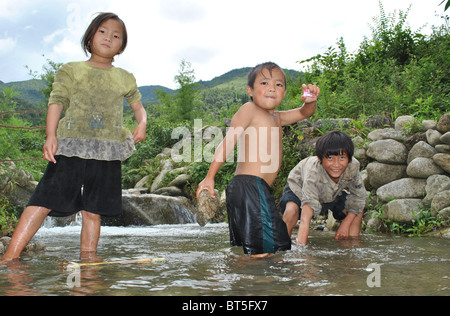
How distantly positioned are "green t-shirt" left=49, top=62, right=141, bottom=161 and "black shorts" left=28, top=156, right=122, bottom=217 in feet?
0.29

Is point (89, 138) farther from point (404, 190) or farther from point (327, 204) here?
point (404, 190)

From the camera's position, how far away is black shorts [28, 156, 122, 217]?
3172mm

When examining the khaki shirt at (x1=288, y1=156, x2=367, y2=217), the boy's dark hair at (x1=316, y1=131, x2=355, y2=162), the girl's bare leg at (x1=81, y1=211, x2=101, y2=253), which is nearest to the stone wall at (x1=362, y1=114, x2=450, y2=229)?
the khaki shirt at (x1=288, y1=156, x2=367, y2=217)

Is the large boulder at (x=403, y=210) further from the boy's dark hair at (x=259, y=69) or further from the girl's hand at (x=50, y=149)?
the girl's hand at (x=50, y=149)

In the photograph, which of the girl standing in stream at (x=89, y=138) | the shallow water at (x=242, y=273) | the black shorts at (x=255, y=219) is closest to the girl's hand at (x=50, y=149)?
the girl standing in stream at (x=89, y=138)

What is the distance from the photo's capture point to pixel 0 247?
12.4 feet

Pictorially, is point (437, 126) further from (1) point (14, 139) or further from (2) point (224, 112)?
(2) point (224, 112)

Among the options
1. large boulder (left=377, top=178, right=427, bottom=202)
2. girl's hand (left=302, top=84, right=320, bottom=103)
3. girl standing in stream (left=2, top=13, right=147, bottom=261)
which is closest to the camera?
girl standing in stream (left=2, top=13, right=147, bottom=261)

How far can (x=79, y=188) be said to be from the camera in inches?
130

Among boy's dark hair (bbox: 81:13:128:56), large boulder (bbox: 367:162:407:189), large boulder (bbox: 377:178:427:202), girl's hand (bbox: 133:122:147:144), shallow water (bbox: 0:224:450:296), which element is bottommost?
shallow water (bbox: 0:224:450:296)

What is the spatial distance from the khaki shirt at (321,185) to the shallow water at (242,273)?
0.48m

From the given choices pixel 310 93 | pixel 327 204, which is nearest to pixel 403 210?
pixel 327 204

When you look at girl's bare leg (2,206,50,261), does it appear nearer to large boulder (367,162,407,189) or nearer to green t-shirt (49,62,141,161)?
green t-shirt (49,62,141,161)

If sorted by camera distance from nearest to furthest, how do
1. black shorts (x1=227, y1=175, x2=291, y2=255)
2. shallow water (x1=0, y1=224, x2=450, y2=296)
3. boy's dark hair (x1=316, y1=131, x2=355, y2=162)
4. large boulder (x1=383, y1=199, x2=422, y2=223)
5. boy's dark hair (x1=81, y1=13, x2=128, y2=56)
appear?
shallow water (x1=0, y1=224, x2=450, y2=296), black shorts (x1=227, y1=175, x2=291, y2=255), boy's dark hair (x1=81, y1=13, x2=128, y2=56), boy's dark hair (x1=316, y1=131, x2=355, y2=162), large boulder (x1=383, y1=199, x2=422, y2=223)
